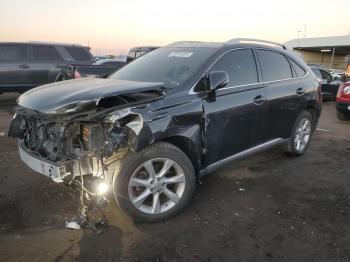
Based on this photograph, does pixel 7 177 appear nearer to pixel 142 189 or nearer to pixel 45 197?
pixel 45 197

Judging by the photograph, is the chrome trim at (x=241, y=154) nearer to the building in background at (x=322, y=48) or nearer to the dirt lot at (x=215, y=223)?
the dirt lot at (x=215, y=223)

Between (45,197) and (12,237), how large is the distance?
858mm

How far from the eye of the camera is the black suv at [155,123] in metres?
3.34

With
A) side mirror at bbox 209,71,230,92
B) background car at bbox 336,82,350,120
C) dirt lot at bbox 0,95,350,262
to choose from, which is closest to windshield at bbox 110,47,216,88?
side mirror at bbox 209,71,230,92

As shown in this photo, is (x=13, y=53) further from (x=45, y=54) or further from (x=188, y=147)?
(x=188, y=147)

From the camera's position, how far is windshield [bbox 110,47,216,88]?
4.12m

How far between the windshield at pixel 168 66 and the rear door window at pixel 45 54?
834cm

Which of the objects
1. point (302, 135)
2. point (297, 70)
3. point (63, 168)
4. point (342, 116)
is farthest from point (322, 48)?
point (63, 168)

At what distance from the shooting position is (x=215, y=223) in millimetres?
3715

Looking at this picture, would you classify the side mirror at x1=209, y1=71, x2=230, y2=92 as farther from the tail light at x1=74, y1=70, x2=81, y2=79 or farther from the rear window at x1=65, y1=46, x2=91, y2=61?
the rear window at x1=65, y1=46, x2=91, y2=61

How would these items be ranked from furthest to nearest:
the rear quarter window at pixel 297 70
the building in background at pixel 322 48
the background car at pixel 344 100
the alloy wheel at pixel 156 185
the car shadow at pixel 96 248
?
the building in background at pixel 322 48, the background car at pixel 344 100, the rear quarter window at pixel 297 70, the alloy wheel at pixel 156 185, the car shadow at pixel 96 248

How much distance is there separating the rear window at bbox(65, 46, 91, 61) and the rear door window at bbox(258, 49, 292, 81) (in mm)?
9393

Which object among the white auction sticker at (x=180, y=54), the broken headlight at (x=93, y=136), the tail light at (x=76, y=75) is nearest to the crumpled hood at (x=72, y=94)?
the broken headlight at (x=93, y=136)

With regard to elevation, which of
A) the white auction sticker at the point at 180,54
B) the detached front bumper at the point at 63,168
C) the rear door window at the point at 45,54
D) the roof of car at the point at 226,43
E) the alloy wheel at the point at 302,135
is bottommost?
the alloy wheel at the point at 302,135
